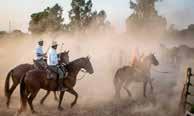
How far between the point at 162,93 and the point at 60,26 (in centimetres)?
5548

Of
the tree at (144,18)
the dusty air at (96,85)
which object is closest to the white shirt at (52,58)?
the dusty air at (96,85)

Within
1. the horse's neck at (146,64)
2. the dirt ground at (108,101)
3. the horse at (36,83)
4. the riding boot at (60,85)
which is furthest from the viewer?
the horse's neck at (146,64)

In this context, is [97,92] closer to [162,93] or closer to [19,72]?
[162,93]

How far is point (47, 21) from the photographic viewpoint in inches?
3002

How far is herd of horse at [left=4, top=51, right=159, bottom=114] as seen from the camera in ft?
53.3

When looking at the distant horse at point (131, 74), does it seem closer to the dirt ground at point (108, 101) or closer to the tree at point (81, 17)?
the dirt ground at point (108, 101)

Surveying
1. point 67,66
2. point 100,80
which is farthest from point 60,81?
point 100,80

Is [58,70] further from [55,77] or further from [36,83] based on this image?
[36,83]

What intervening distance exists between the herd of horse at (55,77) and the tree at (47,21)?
171ft

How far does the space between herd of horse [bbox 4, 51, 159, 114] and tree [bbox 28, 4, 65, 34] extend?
5218cm

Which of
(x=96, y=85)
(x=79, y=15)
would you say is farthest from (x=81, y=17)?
(x=96, y=85)

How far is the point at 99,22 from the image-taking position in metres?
86.1

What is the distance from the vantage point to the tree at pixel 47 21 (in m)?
75.0

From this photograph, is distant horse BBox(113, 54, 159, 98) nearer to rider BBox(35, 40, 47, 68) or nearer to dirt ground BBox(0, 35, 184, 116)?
dirt ground BBox(0, 35, 184, 116)
